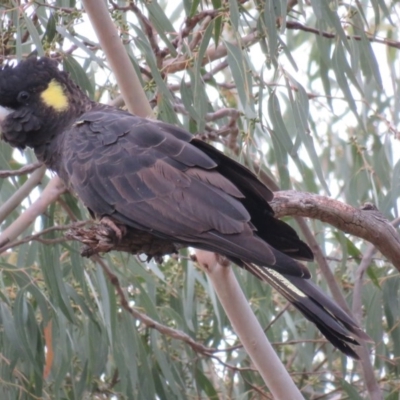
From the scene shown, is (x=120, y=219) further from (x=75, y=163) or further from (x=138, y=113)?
(x=138, y=113)

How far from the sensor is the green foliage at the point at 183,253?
9.29ft

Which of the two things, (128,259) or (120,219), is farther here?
(128,259)

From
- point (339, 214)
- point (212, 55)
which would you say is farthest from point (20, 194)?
point (339, 214)

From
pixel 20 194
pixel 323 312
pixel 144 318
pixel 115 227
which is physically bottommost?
pixel 323 312

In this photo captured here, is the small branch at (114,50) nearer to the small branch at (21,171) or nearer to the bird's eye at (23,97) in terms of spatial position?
the bird's eye at (23,97)

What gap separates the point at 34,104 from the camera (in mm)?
2865

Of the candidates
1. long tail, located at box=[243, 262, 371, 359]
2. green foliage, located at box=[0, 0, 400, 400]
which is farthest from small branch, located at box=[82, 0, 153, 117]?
long tail, located at box=[243, 262, 371, 359]

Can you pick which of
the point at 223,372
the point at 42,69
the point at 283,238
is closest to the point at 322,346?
the point at 223,372

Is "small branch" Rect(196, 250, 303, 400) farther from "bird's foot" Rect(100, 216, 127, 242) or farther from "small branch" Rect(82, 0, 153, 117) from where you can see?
"small branch" Rect(82, 0, 153, 117)

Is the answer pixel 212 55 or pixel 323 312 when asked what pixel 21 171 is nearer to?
pixel 212 55

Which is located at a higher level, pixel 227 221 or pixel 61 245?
pixel 61 245

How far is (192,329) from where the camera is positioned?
11.2 feet

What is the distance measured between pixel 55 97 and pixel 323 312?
3.81ft

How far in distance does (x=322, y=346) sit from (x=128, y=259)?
1.03 metres
